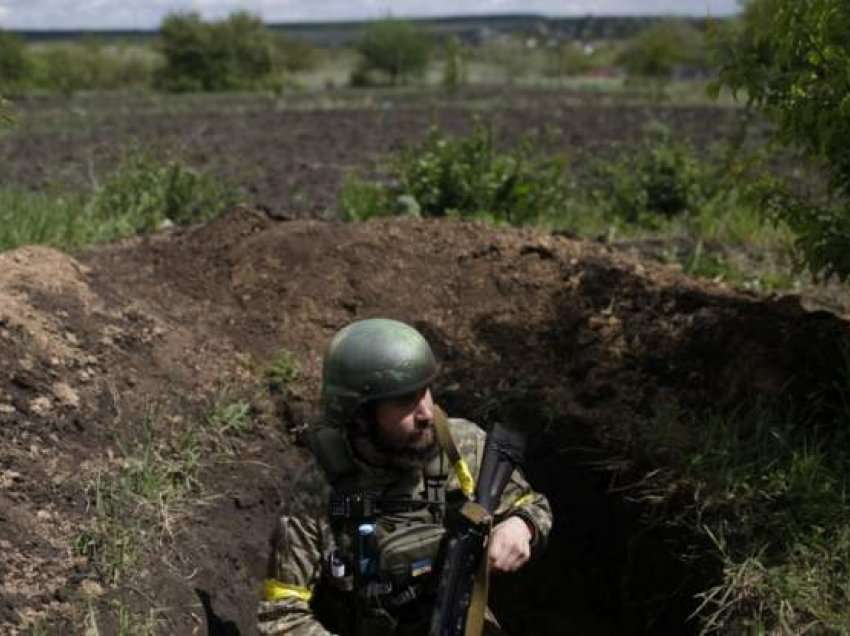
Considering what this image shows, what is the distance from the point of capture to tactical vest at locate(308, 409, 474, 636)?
344 centimetres

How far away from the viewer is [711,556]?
14.6ft

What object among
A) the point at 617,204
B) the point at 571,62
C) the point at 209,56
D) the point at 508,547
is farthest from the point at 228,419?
the point at 571,62

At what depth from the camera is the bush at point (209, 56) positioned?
42.2 meters

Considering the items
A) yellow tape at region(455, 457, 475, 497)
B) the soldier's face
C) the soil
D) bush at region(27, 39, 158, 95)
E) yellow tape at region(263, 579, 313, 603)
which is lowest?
bush at region(27, 39, 158, 95)

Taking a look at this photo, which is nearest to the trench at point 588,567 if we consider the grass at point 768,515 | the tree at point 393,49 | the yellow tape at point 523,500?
the grass at point 768,515

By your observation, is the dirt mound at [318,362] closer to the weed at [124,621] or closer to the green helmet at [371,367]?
the weed at [124,621]

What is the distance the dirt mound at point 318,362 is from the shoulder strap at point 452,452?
1.09 m

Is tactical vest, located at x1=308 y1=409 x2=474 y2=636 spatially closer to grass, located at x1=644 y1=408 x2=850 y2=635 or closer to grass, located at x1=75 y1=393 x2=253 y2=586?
grass, located at x1=75 y1=393 x2=253 y2=586

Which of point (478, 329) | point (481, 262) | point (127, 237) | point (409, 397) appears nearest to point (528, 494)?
point (409, 397)

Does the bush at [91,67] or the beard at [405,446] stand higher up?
the beard at [405,446]

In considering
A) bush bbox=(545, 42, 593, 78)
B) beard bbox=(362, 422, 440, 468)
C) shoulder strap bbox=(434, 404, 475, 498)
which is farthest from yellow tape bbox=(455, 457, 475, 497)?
bush bbox=(545, 42, 593, 78)

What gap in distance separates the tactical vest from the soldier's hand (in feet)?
0.52

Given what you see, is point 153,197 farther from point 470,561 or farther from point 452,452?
point 470,561

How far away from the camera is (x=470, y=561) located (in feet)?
10.9
